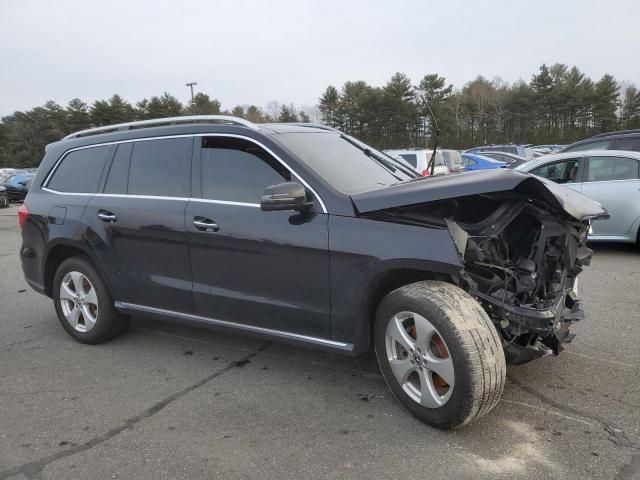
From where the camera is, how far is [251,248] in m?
3.62

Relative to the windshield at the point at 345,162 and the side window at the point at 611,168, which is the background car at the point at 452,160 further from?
the windshield at the point at 345,162

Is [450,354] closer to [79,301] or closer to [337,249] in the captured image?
[337,249]

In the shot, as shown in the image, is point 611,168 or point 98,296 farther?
point 611,168

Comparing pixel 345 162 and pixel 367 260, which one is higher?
pixel 345 162

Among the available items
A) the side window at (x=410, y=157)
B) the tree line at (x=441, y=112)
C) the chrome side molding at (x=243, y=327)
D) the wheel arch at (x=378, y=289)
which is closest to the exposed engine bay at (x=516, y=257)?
the wheel arch at (x=378, y=289)

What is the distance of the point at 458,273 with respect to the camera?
9.78ft

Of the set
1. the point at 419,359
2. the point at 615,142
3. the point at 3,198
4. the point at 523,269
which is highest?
the point at 615,142

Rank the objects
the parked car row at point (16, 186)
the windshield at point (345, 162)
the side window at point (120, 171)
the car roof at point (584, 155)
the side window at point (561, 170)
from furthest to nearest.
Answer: the parked car row at point (16, 186) < the side window at point (561, 170) < the car roof at point (584, 155) < the side window at point (120, 171) < the windshield at point (345, 162)

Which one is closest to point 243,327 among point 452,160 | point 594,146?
point 594,146

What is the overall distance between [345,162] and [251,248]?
953 mm

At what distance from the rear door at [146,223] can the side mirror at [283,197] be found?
964mm

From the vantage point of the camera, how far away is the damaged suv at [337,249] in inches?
117

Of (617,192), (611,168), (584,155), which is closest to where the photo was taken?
(617,192)

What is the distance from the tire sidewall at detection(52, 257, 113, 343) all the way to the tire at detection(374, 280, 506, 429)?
8.43 ft
